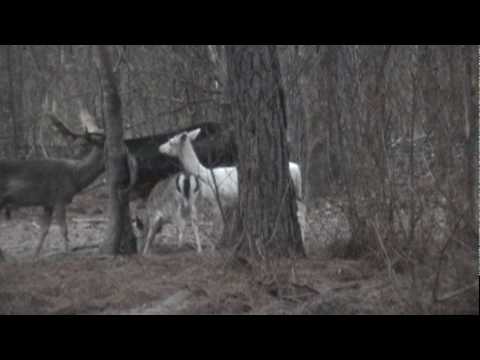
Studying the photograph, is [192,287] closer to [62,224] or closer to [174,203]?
[174,203]

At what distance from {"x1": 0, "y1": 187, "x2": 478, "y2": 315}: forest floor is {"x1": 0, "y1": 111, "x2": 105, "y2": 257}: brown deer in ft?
6.40

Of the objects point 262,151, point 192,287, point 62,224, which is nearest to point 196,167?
point 62,224

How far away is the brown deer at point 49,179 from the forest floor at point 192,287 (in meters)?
1.95

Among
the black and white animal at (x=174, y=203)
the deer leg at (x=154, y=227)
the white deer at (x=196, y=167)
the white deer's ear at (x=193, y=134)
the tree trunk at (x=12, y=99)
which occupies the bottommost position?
the deer leg at (x=154, y=227)

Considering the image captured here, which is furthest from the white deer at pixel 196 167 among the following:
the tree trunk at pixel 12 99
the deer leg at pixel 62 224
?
the tree trunk at pixel 12 99

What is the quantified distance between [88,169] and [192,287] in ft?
16.8

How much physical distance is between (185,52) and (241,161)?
16.1ft

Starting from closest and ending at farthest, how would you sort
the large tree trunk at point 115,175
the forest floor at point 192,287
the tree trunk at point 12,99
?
the forest floor at point 192,287
the large tree trunk at point 115,175
the tree trunk at point 12,99

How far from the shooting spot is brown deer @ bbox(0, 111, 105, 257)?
1242 cm

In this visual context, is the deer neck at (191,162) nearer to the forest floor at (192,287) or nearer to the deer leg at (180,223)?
the deer leg at (180,223)

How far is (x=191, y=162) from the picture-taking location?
12672 millimetres

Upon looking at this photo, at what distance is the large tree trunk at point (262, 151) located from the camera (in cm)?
906

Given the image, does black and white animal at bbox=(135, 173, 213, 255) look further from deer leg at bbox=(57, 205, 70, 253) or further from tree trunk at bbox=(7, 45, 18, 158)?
tree trunk at bbox=(7, 45, 18, 158)

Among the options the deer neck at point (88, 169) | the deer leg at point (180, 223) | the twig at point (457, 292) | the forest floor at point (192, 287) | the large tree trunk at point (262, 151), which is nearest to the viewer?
the twig at point (457, 292)
